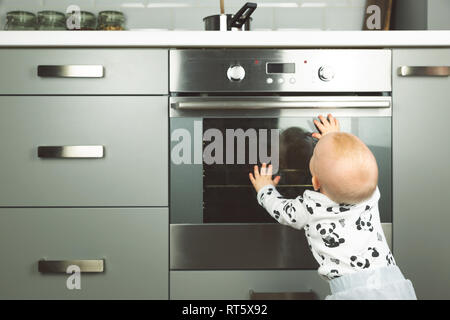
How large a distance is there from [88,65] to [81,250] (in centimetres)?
53

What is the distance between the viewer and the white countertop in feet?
4.11

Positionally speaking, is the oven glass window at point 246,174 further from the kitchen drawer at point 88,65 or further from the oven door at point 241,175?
the kitchen drawer at point 88,65

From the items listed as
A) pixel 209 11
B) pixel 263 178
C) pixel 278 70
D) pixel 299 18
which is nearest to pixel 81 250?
pixel 263 178

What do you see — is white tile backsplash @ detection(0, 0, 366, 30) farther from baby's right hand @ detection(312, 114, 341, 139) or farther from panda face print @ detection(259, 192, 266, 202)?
panda face print @ detection(259, 192, 266, 202)

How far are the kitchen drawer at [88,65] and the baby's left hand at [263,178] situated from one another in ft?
1.16

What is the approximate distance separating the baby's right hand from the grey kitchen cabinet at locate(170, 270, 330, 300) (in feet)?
1.31

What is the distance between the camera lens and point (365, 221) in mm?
1087

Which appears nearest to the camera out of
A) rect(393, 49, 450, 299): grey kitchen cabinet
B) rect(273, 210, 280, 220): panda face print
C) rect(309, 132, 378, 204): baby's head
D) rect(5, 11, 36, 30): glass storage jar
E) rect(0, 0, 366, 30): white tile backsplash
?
rect(309, 132, 378, 204): baby's head

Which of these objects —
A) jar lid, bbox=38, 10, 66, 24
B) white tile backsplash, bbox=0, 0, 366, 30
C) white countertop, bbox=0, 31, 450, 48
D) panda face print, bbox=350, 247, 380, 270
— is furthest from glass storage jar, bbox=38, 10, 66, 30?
panda face print, bbox=350, 247, 380, 270

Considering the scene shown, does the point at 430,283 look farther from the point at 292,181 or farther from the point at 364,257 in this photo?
the point at 292,181

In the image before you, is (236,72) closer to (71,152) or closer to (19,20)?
(71,152)

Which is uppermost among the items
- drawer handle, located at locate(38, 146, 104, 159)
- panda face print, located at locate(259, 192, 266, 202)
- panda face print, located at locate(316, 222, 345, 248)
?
drawer handle, located at locate(38, 146, 104, 159)

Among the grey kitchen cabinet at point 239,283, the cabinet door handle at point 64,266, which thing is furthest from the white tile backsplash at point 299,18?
the cabinet door handle at point 64,266

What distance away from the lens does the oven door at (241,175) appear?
4.17 feet
